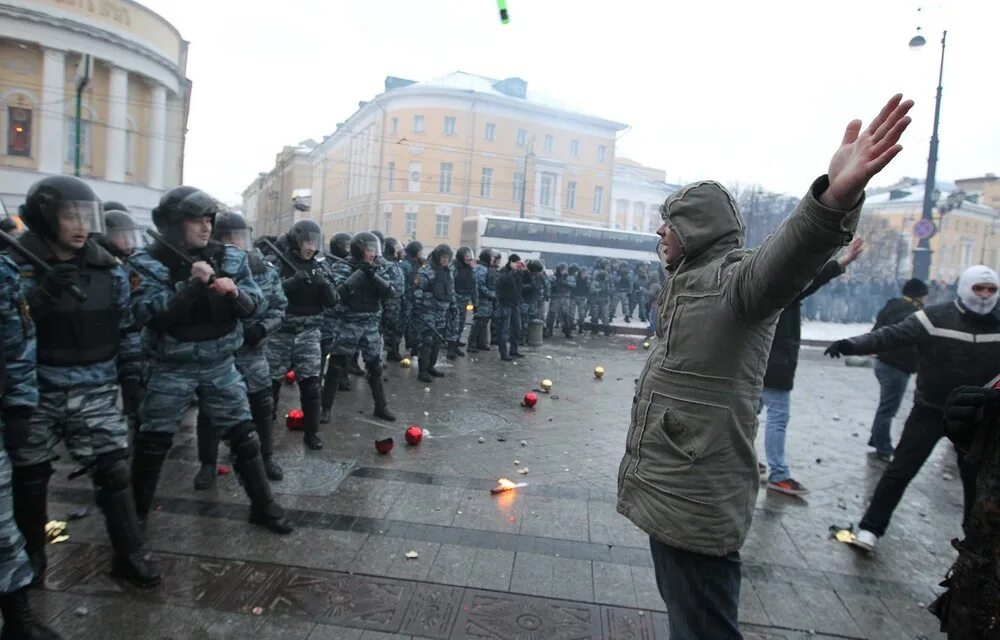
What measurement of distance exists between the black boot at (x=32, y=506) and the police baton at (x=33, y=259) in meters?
0.87

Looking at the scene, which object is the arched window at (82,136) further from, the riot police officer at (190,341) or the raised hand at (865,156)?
the raised hand at (865,156)

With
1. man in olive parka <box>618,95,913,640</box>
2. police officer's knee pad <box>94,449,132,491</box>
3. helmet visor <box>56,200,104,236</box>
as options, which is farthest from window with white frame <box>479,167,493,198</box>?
man in olive parka <box>618,95,913,640</box>

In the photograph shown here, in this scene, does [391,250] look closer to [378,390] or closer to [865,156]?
[378,390]

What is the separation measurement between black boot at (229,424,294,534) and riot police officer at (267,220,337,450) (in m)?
1.76

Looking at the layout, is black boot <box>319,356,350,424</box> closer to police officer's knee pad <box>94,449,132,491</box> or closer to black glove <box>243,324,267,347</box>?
black glove <box>243,324,267,347</box>

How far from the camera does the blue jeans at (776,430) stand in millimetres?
5316

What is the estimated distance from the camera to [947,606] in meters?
2.48

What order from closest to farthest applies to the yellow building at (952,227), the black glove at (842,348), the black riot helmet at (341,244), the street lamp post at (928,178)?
the black glove at (842,348) < the black riot helmet at (341,244) < the street lamp post at (928,178) < the yellow building at (952,227)

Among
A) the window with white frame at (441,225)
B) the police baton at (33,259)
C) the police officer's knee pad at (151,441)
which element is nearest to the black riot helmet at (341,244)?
the police officer's knee pad at (151,441)

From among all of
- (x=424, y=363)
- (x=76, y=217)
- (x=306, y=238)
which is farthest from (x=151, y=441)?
(x=424, y=363)

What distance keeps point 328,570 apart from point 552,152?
49.0 m

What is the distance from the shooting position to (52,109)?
100 feet

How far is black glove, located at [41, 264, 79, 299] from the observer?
3025 millimetres

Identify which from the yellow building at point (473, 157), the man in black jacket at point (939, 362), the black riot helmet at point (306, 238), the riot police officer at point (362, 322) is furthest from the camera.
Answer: the yellow building at point (473, 157)
